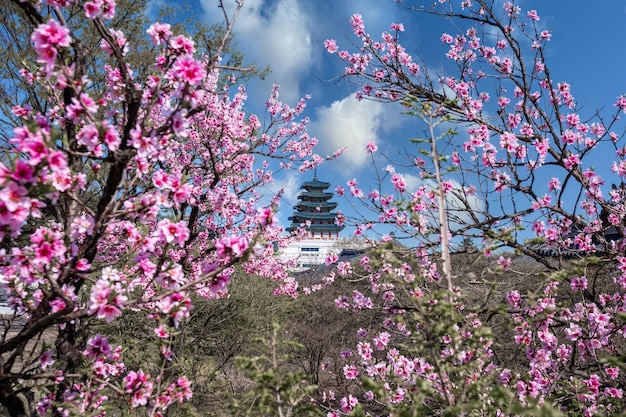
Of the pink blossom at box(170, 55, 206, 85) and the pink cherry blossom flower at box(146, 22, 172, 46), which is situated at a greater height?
the pink cherry blossom flower at box(146, 22, 172, 46)

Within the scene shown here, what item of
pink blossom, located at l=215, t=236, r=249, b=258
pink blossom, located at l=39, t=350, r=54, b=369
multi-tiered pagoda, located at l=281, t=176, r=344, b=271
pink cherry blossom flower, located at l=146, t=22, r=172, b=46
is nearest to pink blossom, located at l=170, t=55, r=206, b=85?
pink cherry blossom flower, located at l=146, t=22, r=172, b=46

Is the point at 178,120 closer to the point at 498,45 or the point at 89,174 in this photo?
the point at 498,45

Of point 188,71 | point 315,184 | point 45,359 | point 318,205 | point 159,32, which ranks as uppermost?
point 315,184

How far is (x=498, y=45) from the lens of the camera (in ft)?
19.5

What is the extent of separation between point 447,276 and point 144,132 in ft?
6.15

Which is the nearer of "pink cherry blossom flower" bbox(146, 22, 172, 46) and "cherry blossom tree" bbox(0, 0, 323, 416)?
"cherry blossom tree" bbox(0, 0, 323, 416)

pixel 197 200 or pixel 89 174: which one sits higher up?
pixel 89 174

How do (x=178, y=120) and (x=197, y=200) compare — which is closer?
(x=178, y=120)

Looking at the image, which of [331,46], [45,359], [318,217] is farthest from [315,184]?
[45,359]

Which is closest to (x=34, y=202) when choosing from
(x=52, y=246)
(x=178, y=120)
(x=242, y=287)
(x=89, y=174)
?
(x=52, y=246)

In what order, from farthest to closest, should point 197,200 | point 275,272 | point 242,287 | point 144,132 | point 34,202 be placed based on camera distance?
point 242,287 → point 275,272 → point 197,200 → point 144,132 → point 34,202

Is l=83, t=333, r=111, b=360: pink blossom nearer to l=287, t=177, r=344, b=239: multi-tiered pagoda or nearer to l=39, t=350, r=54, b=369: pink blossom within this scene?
l=39, t=350, r=54, b=369: pink blossom

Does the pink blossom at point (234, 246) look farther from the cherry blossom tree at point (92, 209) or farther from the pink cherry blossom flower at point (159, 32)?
the pink cherry blossom flower at point (159, 32)

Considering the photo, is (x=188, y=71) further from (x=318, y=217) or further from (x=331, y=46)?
(x=318, y=217)
